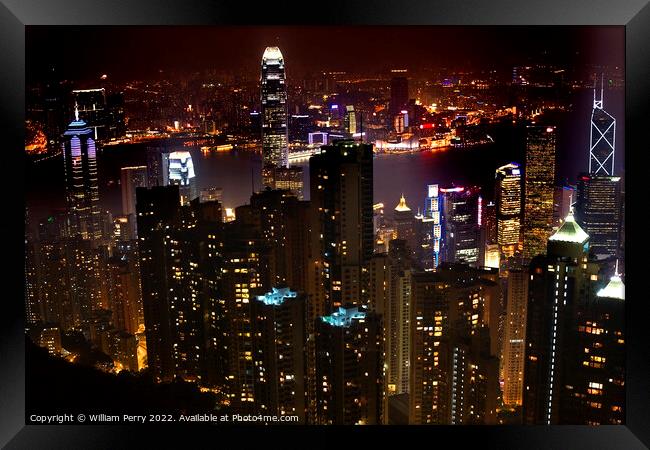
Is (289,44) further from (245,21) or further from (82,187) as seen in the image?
(82,187)

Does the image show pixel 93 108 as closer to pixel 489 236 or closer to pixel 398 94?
pixel 398 94

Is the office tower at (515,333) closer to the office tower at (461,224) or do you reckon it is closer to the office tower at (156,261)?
the office tower at (461,224)

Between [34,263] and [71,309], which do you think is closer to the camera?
[34,263]

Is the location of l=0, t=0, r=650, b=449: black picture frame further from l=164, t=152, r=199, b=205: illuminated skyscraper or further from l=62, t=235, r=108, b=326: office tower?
l=164, t=152, r=199, b=205: illuminated skyscraper

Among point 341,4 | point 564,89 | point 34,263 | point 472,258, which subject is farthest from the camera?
point 472,258

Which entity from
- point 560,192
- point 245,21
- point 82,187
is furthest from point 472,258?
point 82,187

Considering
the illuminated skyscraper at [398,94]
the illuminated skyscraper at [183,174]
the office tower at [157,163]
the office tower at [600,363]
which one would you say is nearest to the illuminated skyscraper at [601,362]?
the office tower at [600,363]
